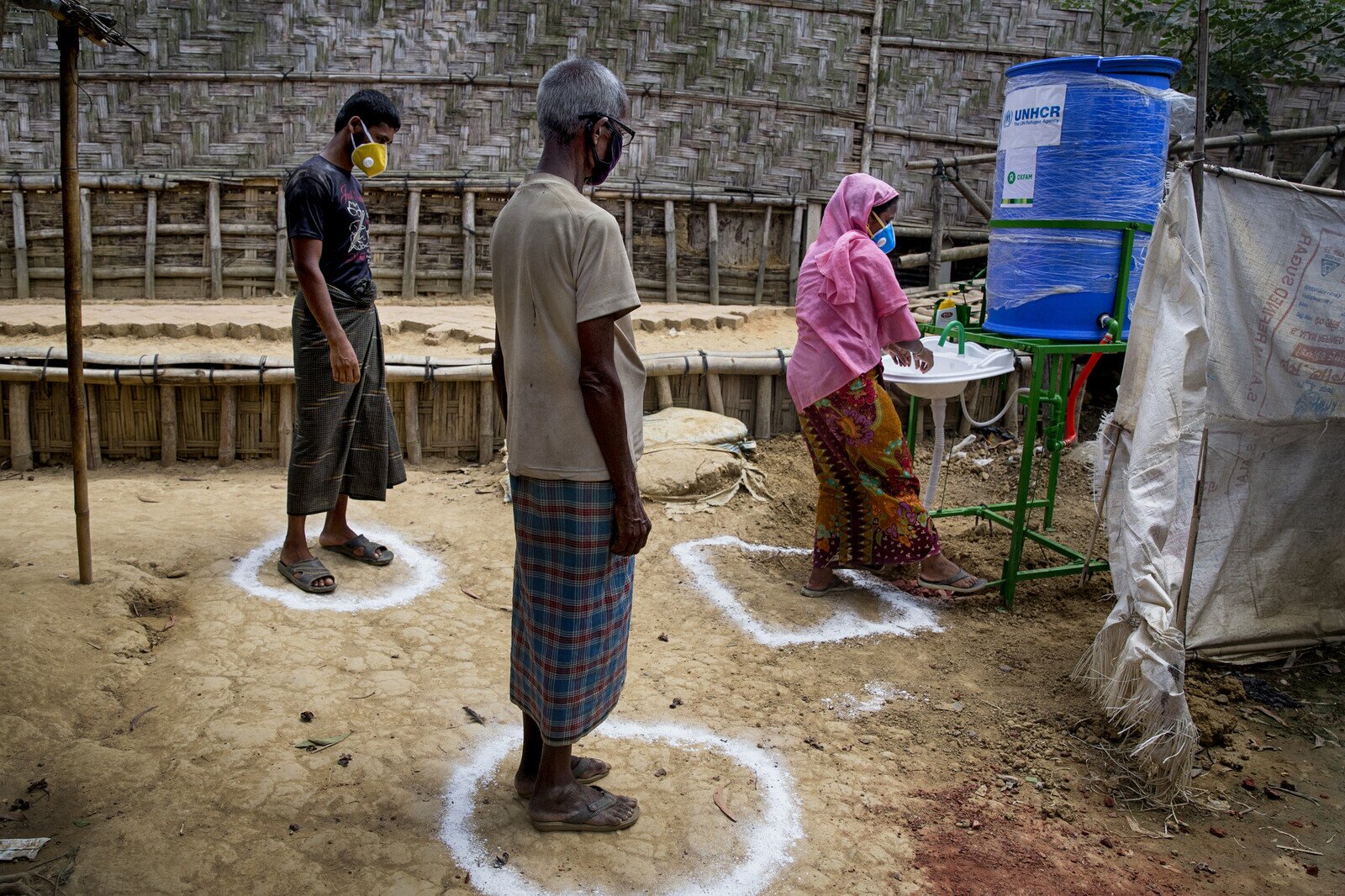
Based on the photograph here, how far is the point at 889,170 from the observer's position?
8242 mm

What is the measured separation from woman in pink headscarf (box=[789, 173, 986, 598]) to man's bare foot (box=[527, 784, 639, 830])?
71.0 inches

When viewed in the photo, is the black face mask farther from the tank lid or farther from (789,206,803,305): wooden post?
(789,206,803,305): wooden post

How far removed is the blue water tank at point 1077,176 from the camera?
3479 millimetres

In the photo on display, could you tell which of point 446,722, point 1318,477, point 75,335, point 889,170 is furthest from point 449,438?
point 889,170

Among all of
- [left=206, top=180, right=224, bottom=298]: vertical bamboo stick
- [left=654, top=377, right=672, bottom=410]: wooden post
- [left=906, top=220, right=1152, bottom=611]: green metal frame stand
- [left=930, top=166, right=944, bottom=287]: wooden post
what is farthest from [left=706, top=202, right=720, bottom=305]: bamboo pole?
[left=906, top=220, right=1152, bottom=611]: green metal frame stand

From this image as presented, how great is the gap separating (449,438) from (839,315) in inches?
101

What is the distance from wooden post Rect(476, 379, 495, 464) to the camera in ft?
17.3

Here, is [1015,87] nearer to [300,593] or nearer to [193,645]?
[300,593]

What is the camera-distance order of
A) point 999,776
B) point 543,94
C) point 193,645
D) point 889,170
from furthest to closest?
point 889,170 → point 193,645 → point 999,776 → point 543,94

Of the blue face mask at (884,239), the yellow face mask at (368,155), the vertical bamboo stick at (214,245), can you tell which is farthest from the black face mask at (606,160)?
the vertical bamboo stick at (214,245)

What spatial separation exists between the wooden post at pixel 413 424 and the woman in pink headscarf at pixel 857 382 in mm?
2331

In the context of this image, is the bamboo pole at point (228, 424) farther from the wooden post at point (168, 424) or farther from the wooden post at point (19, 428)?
the wooden post at point (19, 428)

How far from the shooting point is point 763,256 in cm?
807

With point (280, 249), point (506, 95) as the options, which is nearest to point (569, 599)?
point (280, 249)
